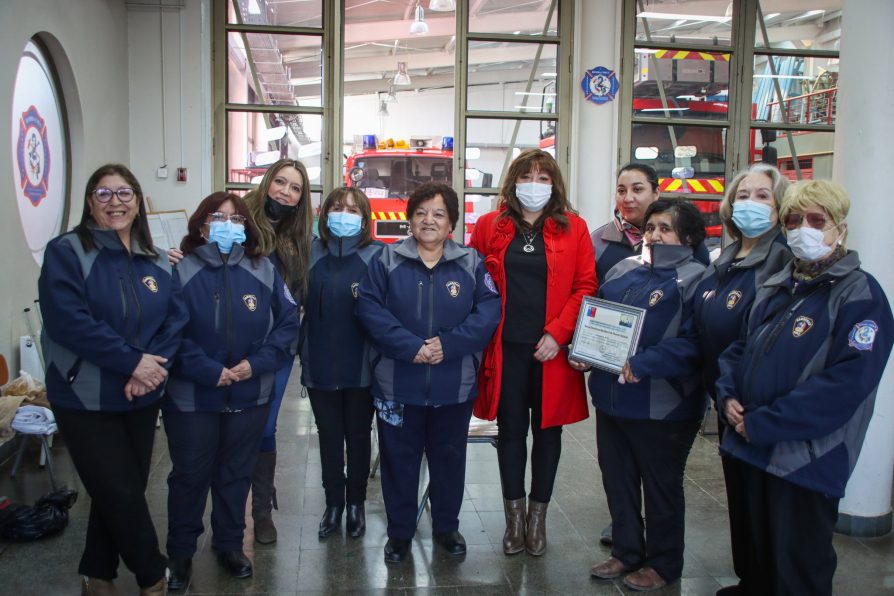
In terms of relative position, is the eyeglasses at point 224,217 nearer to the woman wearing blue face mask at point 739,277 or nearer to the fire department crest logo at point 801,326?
the woman wearing blue face mask at point 739,277

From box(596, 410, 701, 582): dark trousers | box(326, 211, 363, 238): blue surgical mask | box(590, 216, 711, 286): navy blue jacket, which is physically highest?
box(326, 211, 363, 238): blue surgical mask

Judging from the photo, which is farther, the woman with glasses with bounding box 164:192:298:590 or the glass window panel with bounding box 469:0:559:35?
the glass window panel with bounding box 469:0:559:35

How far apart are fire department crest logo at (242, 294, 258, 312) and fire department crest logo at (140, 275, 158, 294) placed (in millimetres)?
327

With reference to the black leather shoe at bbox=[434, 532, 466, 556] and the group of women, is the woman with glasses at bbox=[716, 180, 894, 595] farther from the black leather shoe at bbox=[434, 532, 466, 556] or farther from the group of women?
the black leather shoe at bbox=[434, 532, 466, 556]

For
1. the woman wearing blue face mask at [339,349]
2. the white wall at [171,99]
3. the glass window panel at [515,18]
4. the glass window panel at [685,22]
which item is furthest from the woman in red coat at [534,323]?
the glass window panel at [685,22]

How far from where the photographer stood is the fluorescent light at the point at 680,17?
7.48 meters

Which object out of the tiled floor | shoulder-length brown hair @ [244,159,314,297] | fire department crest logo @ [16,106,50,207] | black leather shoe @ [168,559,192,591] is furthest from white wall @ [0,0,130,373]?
black leather shoe @ [168,559,192,591]

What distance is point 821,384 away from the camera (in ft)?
7.60

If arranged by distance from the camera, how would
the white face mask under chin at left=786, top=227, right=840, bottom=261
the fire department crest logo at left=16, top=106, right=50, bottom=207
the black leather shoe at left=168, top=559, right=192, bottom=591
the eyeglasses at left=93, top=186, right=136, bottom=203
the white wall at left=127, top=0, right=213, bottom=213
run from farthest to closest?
the white wall at left=127, top=0, right=213, bottom=213 → the fire department crest logo at left=16, top=106, right=50, bottom=207 → the black leather shoe at left=168, top=559, right=192, bottom=591 → the eyeglasses at left=93, top=186, right=136, bottom=203 → the white face mask under chin at left=786, top=227, right=840, bottom=261

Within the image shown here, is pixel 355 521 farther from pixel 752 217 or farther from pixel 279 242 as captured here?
pixel 752 217

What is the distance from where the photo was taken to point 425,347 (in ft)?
10.0

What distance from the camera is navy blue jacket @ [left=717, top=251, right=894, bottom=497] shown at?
231 centimetres

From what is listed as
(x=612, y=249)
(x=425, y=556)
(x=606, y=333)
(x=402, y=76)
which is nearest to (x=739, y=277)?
(x=606, y=333)

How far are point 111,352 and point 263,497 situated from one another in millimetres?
1226
